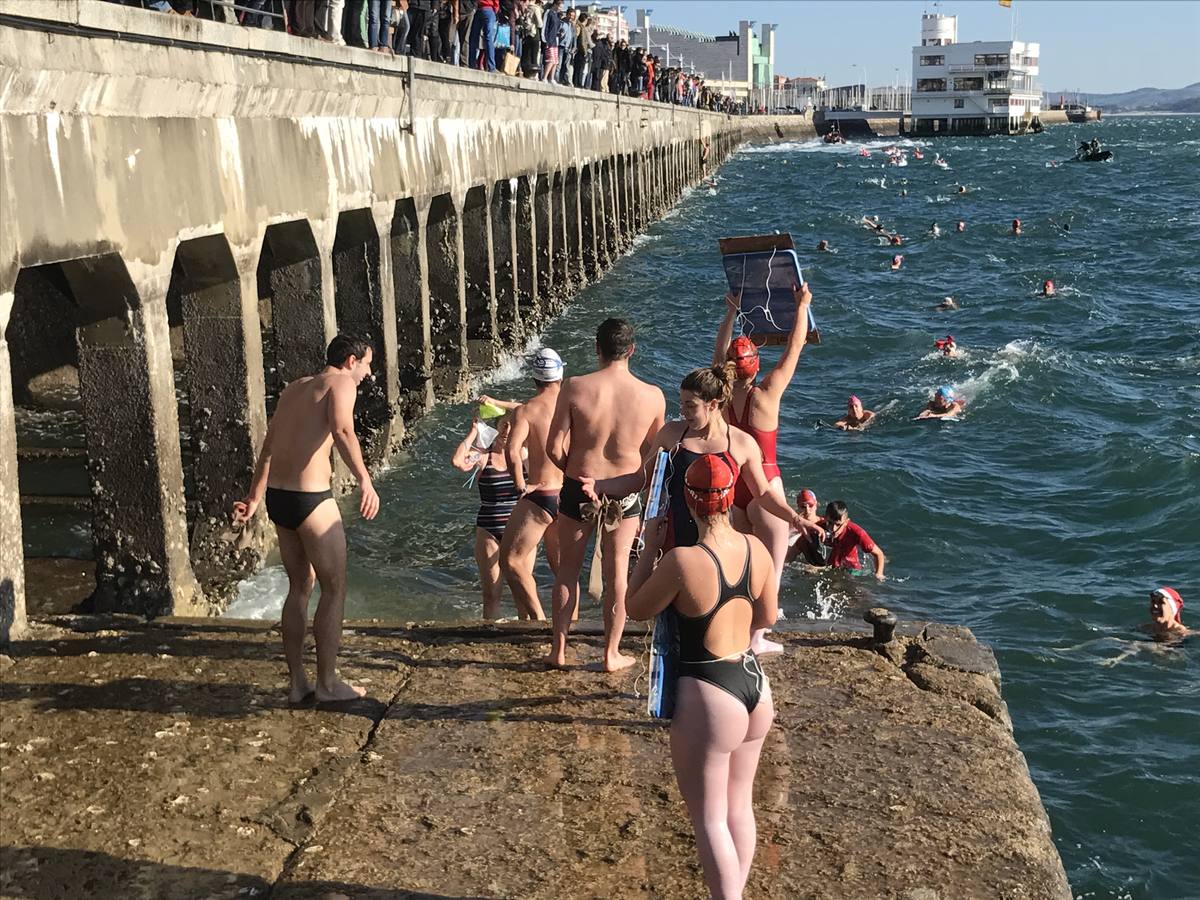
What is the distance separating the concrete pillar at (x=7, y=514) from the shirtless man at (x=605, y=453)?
2.82m

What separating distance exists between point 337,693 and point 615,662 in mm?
1411

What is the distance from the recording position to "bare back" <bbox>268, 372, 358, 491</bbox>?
632 cm

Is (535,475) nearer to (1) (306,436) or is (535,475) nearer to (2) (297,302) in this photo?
(1) (306,436)

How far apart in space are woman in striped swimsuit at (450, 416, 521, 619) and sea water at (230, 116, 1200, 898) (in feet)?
3.91

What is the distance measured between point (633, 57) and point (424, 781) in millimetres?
41938

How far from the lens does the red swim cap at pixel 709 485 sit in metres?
4.47

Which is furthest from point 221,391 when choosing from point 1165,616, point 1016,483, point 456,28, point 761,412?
point 456,28

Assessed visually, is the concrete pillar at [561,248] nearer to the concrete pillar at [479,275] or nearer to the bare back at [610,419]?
the concrete pillar at [479,275]

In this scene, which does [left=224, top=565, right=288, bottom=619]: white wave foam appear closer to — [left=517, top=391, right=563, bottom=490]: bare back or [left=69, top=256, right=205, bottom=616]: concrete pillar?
[left=69, top=256, right=205, bottom=616]: concrete pillar

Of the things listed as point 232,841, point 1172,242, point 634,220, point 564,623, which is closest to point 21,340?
point 564,623

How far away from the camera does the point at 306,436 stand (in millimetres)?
6348

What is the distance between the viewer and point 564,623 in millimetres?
6996

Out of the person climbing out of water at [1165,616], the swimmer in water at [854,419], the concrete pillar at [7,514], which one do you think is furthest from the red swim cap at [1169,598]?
the concrete pillar at [7,514]

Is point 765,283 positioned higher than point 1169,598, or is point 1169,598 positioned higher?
point 765,283
